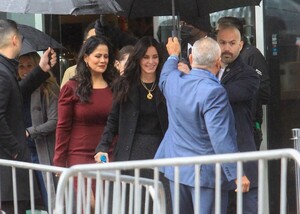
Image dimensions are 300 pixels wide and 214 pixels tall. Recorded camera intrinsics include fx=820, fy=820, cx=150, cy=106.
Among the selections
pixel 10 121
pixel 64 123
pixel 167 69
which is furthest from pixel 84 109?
pixel 167 69

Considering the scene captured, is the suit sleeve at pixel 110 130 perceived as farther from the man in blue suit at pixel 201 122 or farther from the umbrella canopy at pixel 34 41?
the umbrella canopy at pixel 34 41

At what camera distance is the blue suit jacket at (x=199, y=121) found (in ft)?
17.8

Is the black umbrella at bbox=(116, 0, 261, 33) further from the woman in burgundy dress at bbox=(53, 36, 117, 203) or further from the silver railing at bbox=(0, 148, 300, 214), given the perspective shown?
the silver railing at bbox=(0, 148, 300, 214)

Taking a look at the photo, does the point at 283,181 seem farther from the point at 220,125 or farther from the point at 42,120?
the point at 42,120

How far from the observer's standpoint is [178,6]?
7273 millimetres

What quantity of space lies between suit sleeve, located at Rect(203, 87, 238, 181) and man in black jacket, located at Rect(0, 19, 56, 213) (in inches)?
63.9

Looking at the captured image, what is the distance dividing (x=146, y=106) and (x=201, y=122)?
3.29 feet

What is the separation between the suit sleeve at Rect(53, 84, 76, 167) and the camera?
6.71m

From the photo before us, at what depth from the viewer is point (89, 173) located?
4797 millimetres

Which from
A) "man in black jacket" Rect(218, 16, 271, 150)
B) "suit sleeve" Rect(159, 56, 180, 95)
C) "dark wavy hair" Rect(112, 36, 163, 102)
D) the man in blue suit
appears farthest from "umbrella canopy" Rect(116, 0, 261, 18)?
the man in blue suit

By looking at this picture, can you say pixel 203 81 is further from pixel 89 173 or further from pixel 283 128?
pixel 283 128

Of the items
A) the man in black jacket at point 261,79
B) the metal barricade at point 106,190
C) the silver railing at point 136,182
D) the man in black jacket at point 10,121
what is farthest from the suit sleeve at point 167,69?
the man in black jacket at point 261,79

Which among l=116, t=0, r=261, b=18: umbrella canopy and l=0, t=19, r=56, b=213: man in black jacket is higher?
l=116, t=0, r=261, b=18: umbrella canopy

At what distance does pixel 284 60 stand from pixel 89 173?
3744mm
